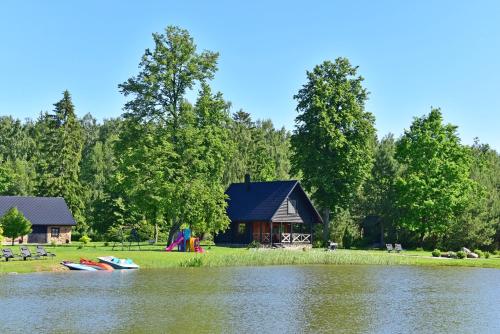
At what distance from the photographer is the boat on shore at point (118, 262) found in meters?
36.9

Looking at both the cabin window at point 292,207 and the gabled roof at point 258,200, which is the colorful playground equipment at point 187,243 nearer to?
the gabled roof at point 258,200

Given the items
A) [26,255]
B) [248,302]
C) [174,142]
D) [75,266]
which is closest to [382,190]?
[174,142]

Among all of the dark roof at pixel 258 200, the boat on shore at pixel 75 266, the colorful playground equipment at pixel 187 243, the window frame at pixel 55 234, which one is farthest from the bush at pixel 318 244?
the boat on shore at pixel 75 266

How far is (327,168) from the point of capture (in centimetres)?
6091

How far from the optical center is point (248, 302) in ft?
75.3

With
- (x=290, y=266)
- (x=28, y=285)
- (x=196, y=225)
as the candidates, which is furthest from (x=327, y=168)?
(x=28, y=285)

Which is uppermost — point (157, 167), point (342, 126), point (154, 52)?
point (154, 52)

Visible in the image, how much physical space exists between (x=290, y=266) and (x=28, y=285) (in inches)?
729

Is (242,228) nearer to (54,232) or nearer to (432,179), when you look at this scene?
(432,179)

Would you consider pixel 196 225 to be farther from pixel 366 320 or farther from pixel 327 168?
pixel 366 320

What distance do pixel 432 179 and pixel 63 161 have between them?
4257 centimetres

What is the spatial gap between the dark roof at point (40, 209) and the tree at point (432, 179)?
110 feet

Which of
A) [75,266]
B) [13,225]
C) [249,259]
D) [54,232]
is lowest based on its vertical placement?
[75,266]

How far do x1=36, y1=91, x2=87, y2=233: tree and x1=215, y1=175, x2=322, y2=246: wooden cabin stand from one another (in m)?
21.1
